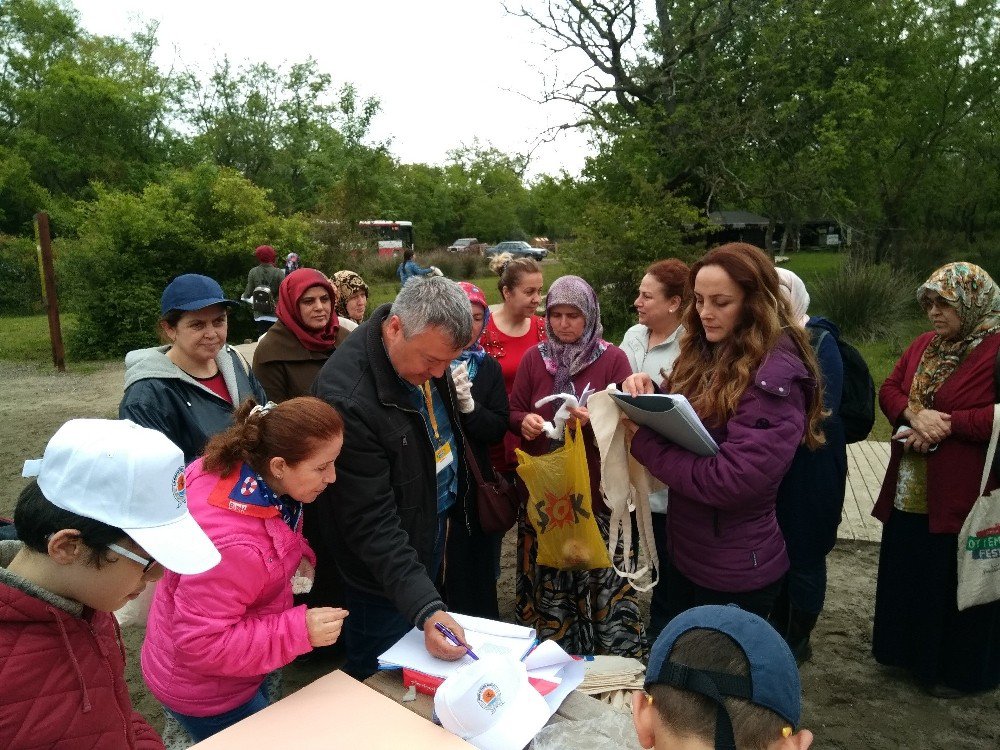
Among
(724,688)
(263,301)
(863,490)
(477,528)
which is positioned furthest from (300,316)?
(263,301)

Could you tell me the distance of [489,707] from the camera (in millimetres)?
1532

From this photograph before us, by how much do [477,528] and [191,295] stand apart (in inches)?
60.1

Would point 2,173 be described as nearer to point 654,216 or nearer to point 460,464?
point 654,216

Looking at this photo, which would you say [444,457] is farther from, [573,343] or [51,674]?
[51,674]

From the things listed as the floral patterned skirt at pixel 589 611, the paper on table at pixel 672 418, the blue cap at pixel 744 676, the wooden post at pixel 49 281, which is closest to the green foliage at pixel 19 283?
the wooden post at pixel 49 281

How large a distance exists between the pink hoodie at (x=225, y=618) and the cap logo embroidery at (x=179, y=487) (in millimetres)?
278

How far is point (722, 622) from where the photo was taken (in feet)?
Result: 3.82

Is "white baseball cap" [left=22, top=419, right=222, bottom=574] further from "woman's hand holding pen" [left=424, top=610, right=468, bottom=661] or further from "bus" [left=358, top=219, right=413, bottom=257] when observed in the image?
"bus" [left=358, top=219, right=413, bottom=257]

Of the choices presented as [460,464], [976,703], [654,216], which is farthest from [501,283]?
[654,216]

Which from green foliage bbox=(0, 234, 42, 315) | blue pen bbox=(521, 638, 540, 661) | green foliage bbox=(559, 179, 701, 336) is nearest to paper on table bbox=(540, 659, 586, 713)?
blue pen bbox=(521, 638, 540, 661)

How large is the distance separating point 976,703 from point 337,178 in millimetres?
19200

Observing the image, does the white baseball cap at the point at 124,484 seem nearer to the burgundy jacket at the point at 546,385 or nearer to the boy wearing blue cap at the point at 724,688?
the boy wearing blue cap at the point at 724,688

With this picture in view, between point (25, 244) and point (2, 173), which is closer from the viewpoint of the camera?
point (25, 244)

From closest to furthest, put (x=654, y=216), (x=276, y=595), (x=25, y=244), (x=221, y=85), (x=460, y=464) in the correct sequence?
(x=276, y=595) → (x=460, y=464) → (x=654, y=216) → (x=25, y=244) → (x=221, y=85)
